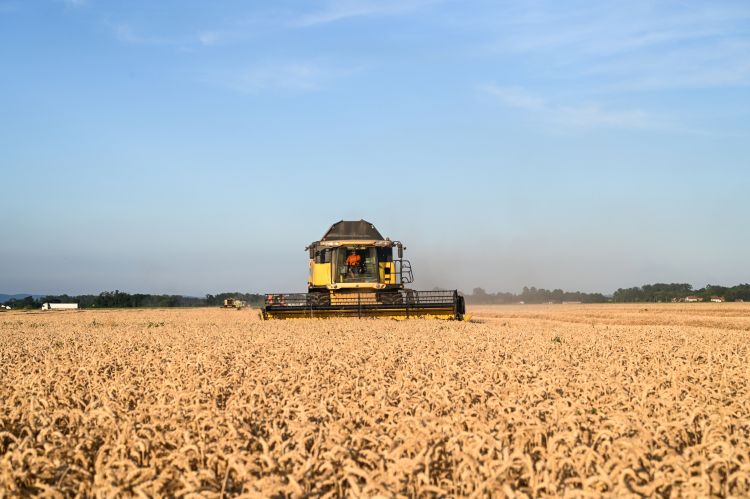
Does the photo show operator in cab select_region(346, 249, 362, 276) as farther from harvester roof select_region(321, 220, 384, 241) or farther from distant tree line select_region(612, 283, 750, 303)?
→ distant tree line select_region(612, 283, 750, 303)

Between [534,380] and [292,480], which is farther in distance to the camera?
[534,380]

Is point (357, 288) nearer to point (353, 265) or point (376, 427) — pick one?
point (353, 265)

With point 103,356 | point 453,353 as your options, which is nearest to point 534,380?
point 453,353

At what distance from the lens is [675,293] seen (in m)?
117

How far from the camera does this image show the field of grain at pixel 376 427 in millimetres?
4059

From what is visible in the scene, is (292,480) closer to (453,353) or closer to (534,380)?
(534,380)

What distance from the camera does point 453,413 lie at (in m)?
5.39

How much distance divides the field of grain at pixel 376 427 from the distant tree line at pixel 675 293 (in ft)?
327

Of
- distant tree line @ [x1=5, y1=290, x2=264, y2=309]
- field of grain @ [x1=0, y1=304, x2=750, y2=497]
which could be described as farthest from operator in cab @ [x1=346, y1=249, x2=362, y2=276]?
distant tree line @ [x1=5, y1=290, x2=264, y2=309]

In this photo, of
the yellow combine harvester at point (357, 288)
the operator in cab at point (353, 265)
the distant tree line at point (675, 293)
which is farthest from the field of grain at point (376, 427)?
the distant tree line at point (675, 293)

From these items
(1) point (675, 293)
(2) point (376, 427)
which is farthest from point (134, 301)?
(2) point (376, 427)

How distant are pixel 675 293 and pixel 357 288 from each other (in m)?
101

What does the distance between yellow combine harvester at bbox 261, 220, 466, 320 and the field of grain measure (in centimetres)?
1662

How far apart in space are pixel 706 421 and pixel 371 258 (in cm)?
2417
